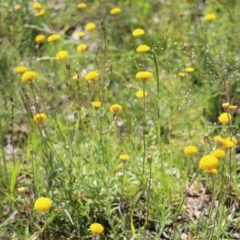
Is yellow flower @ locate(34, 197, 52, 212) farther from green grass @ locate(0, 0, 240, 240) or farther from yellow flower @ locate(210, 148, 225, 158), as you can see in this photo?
yellow flower @ locate(210, 148, 225, 158)

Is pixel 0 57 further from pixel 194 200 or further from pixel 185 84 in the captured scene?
pixel 194 200

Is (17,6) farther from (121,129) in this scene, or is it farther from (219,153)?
(219,153)

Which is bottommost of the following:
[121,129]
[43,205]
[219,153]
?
[121,129]

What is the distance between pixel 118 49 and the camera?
3.97 meters

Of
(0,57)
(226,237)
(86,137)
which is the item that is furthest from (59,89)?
(226,237)

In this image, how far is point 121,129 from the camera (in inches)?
130

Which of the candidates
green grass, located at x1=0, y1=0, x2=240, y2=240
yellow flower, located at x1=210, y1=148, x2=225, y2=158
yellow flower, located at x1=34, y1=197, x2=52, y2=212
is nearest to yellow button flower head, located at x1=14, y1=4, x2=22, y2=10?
green grass, located at x1=0, y1=0, x2=240, y2=240

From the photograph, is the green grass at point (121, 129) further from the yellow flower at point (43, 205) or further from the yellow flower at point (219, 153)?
the yellow flower at point (43, 205)

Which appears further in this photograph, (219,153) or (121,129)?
(121,129)

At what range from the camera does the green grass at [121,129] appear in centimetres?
253

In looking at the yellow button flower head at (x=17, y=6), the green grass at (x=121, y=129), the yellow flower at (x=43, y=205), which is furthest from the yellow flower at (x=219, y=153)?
the yellow button flower head at (x=17, y=6)

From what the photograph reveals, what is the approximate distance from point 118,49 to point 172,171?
137 centimetres

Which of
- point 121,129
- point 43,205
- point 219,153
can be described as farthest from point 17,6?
point 219,153

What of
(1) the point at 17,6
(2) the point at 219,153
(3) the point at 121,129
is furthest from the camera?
(1) the point at 17,6
